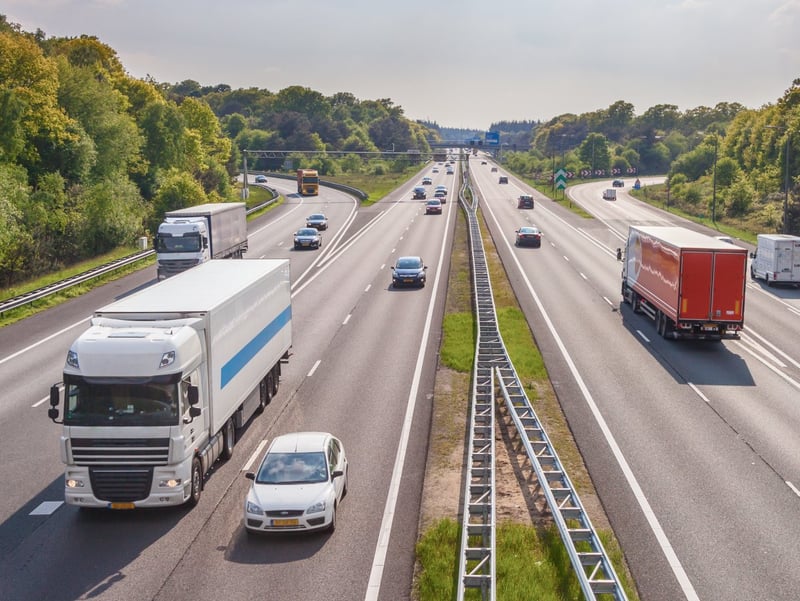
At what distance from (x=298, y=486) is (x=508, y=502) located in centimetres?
446

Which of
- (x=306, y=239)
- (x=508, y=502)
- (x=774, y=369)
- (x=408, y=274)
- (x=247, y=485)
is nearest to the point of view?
(x=508, y=502)

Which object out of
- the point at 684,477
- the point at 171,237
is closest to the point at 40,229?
the point at 171,237

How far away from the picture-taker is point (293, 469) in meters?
17.3

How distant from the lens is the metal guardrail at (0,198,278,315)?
128ft

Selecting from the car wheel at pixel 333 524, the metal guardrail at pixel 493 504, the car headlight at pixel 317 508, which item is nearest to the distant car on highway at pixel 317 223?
the metal guardrail at pixel 493 504

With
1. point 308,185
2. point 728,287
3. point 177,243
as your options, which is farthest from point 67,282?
point 308,185

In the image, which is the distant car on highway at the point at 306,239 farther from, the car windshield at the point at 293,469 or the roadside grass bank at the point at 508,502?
the car windshield at the point at 293,469

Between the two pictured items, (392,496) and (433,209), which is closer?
(392,496)

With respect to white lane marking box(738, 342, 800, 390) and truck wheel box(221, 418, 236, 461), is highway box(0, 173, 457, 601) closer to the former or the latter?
truck wheel box(221, 418, 236, 461)

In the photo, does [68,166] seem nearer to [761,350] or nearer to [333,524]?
[761,350]

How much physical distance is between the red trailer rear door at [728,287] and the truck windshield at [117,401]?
877 inches

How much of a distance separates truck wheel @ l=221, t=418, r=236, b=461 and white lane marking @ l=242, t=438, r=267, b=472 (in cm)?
52

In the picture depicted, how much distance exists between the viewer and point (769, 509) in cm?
1775

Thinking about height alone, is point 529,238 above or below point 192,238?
below
